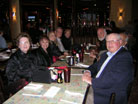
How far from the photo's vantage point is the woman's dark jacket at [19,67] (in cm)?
212

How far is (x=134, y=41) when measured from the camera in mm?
5816

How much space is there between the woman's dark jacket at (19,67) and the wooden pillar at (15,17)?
645 centimetres

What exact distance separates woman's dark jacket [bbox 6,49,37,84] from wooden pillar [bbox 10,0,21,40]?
21.2 ft

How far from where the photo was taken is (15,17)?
829cm

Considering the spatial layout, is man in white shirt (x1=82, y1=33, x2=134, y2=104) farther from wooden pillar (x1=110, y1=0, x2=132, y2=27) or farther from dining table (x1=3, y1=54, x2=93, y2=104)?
wooden pillar (x1=110, y1=0, x2=132, y2=27)

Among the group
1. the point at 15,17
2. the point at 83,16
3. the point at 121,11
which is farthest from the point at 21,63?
the point at 121,11

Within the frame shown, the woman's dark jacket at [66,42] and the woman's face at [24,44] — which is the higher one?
the woman's face at [24,44]

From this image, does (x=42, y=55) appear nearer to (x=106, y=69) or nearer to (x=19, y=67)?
(x=19, y=67)

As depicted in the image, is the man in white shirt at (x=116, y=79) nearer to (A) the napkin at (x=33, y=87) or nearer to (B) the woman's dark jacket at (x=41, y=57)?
(A) the napkin at (x=33, y=87)

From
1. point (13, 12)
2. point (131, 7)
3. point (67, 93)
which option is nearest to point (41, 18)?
point (13, 12)

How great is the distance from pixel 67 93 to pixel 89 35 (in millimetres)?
6737

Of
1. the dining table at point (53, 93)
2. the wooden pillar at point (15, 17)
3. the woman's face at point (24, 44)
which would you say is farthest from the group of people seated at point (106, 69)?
the wooden pillar at point (15, 17)

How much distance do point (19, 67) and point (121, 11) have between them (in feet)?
24.9

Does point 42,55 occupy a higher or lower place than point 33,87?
higher
